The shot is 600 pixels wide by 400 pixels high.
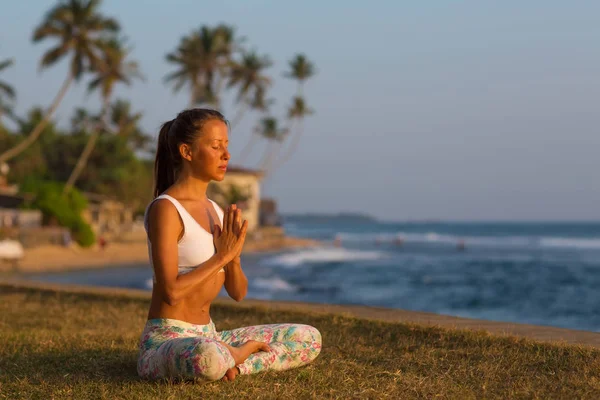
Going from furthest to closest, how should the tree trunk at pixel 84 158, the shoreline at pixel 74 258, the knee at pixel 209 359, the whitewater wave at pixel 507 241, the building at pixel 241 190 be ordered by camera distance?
the whitewater wave at pixel 507 241, the building at pixel 241 190, the tree trunk at pixel 84 158, the shoreline at pixel 74 258, the knee at pixel 209 359

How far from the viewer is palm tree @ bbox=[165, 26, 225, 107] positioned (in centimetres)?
5350

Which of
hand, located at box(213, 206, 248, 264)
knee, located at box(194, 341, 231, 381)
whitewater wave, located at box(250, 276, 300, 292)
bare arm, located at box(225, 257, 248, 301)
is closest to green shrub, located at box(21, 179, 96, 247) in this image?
whitewater wave, located at box(250, 276, 300, 292)

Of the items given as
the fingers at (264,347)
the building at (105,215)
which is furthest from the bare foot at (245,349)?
the building at (105,215)

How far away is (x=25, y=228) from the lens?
116 feet

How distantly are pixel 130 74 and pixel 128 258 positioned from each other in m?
12.7

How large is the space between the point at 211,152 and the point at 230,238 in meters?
0.51

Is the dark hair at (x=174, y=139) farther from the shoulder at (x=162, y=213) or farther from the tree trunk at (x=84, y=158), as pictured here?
the tree trunk at (x=84, y=158)

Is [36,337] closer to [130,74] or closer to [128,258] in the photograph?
[128,258]

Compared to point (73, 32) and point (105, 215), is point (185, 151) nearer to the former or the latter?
point (73, 32)

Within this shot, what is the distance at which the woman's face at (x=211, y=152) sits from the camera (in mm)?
4367

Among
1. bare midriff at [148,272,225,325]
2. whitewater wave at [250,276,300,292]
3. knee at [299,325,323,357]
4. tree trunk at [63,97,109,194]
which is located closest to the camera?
bare midriff at [148,272,225,325]

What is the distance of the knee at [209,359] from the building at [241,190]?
5934cm

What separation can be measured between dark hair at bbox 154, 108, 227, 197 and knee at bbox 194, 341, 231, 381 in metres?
1.06

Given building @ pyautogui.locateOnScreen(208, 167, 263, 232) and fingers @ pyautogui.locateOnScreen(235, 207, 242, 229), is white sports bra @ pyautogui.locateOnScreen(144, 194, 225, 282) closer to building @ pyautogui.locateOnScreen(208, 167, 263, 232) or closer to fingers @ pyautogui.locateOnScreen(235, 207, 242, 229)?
fingers @ pyautogui.locateOnScreen(235, 207, 242, 229)
